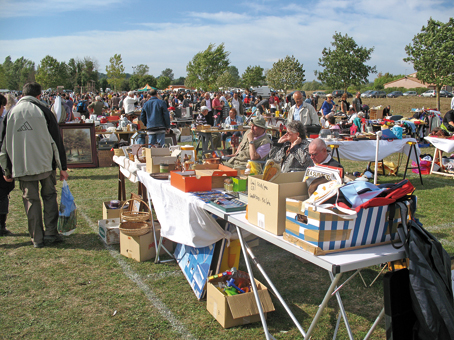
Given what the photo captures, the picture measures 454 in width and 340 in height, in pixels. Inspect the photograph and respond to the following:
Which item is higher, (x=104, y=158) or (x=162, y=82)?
(x=162, y=82)

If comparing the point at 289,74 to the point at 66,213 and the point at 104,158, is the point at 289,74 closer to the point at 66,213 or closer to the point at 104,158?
the point at 104,158

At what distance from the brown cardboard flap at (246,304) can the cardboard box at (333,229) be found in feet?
2.88

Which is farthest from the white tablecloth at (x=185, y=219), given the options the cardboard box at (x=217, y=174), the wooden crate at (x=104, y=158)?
the wooden crate at (x=104, y=158)

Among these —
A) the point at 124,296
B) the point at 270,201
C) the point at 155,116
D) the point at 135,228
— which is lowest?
the point at 124,296

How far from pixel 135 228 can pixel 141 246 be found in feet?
1.08

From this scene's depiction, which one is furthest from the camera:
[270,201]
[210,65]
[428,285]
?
[210,65]

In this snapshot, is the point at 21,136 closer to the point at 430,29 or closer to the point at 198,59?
the point at 430,29

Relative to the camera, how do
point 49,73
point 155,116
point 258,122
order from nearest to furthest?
point 258,122, point 155,116, point 49,73

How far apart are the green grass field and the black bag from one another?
0.93m

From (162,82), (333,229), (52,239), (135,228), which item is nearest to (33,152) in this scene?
(52,239)

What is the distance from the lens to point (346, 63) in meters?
33.7

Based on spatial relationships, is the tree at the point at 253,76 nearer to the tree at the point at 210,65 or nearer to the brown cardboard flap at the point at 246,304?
the tree at the point at 210,65

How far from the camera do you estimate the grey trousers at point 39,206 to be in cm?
400

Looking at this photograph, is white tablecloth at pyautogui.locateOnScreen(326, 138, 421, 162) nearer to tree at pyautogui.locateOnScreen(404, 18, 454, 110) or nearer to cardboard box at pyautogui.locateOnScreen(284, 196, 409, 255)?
cardboard box at pyautogui.locateOnScreen(284, 196, 409, 255)
